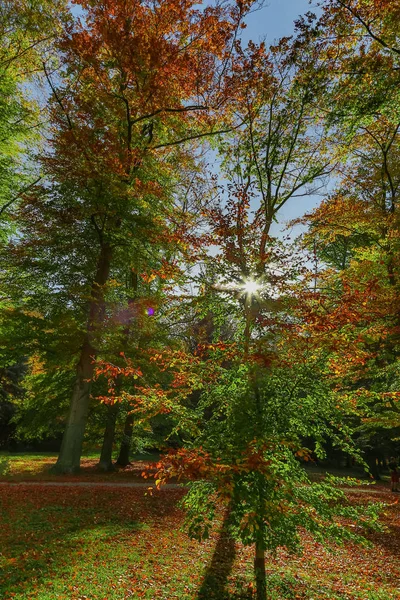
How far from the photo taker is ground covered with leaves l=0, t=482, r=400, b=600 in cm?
511

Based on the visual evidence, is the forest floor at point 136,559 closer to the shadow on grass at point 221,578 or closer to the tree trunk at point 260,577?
the shadow on grass at point 221,578

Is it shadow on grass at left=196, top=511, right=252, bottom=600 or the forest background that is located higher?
the forest background

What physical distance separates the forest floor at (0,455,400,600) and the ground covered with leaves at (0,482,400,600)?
2cm

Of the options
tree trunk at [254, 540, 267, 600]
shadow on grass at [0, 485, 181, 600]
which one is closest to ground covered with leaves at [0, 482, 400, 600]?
shadow on grass at [0, 485, 181, 600]

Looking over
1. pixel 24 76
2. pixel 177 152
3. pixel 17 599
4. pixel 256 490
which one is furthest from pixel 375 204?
pixel 17 599

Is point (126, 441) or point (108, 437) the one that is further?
point (126, 441)

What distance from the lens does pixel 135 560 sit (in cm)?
608

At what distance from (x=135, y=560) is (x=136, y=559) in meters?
0.05

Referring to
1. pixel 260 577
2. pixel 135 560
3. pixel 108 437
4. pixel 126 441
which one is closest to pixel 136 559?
pixel 135 560

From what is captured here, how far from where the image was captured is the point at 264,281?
22.2 feet

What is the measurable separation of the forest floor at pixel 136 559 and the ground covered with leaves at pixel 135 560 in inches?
0.7

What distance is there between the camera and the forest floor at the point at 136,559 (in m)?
5.10

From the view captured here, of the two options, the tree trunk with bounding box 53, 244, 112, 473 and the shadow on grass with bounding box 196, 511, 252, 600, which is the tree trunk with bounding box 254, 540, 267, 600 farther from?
the tree trunk with bounding box 53, 244, 112, 473

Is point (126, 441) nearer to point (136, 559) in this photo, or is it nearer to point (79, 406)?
point (79, 406)
